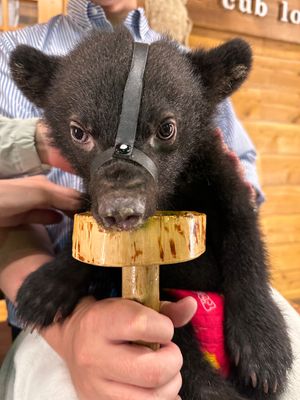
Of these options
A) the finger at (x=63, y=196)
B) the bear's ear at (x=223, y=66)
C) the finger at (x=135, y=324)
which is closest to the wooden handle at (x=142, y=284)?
the finger at (x=135, y=324)

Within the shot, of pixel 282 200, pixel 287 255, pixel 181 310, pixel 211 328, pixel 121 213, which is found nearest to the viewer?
pixel 121 213

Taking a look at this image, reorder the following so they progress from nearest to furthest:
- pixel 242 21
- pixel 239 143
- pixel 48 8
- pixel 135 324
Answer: pixel 135 324 < pixel 239 143 < pixel 48 8 < pixel 242 21

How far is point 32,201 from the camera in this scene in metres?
1.37

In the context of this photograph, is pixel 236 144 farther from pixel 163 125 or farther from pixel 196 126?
pixel 163 125

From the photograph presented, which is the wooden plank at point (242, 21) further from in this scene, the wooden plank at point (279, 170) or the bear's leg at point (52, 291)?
the bear's leg at point (52, 291)

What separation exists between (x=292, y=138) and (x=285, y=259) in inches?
45.9

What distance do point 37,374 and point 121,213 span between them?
0.73 m

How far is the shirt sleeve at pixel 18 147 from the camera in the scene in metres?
1.43

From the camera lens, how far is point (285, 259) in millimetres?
4418

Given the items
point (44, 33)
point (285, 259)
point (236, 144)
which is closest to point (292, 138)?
point (285, 259)

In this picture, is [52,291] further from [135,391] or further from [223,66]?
[223,66]

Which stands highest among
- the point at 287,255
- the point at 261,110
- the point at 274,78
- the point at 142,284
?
the point at 274,78

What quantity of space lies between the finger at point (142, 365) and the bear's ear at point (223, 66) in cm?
76

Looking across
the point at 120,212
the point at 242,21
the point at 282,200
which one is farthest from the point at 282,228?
the point at 120,212
